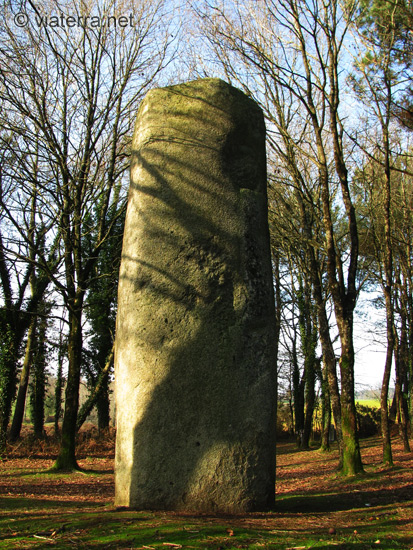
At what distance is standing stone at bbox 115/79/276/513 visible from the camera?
12.8 feet

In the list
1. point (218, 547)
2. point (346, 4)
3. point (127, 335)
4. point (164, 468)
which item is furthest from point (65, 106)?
point (218, 547)

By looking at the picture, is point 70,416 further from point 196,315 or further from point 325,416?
point 325,416

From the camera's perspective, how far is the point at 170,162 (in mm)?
4477

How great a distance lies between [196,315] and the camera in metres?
4.11

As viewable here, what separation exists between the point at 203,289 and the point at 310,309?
543 inches

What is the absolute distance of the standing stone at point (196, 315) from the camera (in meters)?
3.91

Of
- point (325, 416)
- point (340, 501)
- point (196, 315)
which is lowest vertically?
point (340, 501)

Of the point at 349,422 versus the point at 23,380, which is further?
the point at 23,380

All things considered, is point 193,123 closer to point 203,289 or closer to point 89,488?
point 203,289

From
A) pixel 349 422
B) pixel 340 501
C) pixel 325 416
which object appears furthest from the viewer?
pixel 325 416

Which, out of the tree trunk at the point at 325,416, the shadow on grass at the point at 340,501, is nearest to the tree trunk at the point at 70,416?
the shadow on grass at the point at 340,501

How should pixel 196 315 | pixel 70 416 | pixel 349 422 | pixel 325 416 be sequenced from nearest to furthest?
pixel 196 315
pixel 349 422
pixel 70 416
pixel 325 416

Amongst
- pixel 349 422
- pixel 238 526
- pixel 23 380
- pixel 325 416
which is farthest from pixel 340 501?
pixel 23 380

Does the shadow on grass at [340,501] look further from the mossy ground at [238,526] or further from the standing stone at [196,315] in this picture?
the standing stone at [196,315]
